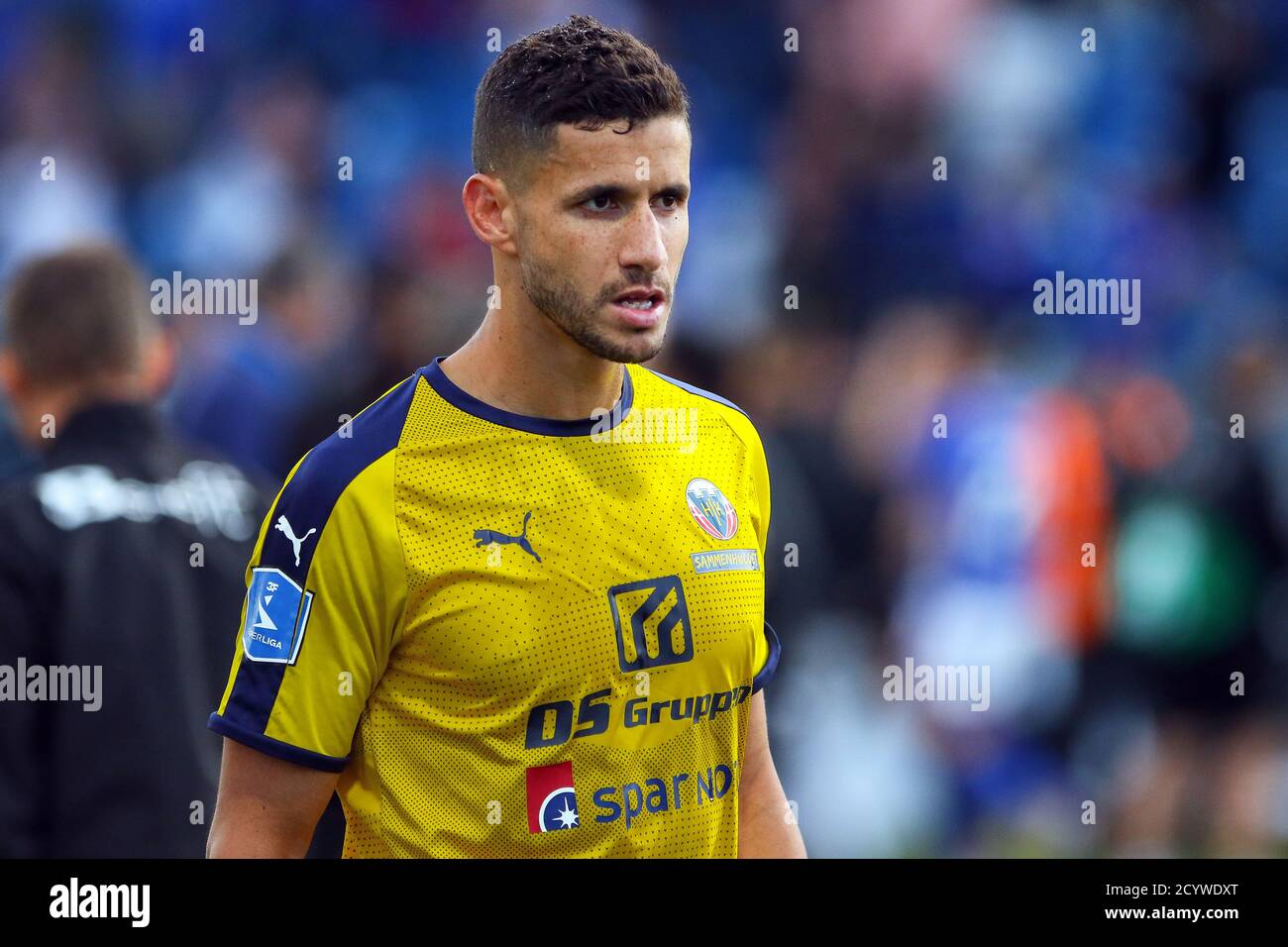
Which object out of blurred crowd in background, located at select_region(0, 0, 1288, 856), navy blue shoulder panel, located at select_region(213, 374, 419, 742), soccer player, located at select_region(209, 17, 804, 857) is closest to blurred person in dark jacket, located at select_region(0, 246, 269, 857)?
navy blue shoulder panel, located at select_region(213, 374, 419, 742)

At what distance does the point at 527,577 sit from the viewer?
2.45 m

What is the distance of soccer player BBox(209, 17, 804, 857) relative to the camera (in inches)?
94.0

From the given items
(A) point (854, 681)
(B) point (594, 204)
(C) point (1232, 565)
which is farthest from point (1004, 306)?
(B) point (594, 204)

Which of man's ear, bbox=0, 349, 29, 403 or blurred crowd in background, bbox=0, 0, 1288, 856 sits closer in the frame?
man's ear, bbox=0, 349, 29, 403

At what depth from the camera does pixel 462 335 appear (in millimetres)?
5844

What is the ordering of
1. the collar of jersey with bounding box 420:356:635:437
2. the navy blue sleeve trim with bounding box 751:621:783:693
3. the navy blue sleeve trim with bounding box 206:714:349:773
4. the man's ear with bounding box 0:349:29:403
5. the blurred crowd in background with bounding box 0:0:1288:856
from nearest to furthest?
the navy blue sleeve trim with bounding box 206:714:349:773, the collar of jersey with bounding box 420:356:635:437, the navy blue sleeve trim with bounding box 751:621:783:693, the man's ear with bounding box 0:349:29:403, the blurred crowd in background with bounding box 0:0:1288:856

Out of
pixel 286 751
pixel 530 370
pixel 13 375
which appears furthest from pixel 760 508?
pixel 13 375

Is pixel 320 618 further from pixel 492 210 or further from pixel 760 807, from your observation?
pixel 760 807

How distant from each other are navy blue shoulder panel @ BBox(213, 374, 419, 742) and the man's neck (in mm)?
188

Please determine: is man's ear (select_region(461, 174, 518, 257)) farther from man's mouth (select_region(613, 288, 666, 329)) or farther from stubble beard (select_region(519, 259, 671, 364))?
man's mouth (select_region(613, 288, 666, 329))

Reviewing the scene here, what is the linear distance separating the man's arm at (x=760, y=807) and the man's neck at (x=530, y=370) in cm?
62

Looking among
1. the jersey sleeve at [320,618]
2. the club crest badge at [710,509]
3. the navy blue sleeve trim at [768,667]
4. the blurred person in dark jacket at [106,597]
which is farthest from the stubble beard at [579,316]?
the blurred person in dark jacket at [106,597]
